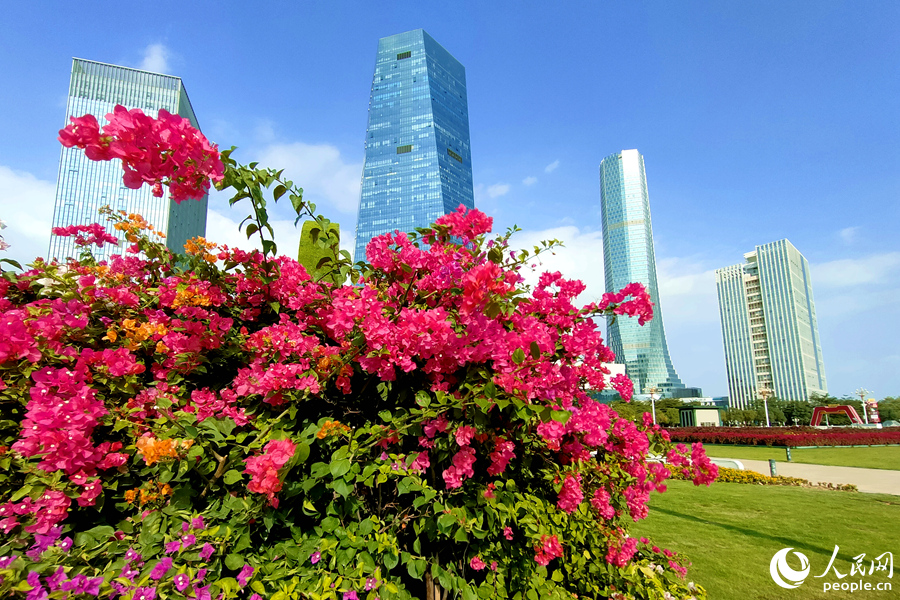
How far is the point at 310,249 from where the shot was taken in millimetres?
3264

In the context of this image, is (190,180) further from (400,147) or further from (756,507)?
(400,147)

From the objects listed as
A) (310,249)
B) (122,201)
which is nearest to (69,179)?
(122,201)

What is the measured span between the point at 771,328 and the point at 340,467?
115m

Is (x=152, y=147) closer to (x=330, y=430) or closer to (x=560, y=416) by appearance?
(x=330, y=430)

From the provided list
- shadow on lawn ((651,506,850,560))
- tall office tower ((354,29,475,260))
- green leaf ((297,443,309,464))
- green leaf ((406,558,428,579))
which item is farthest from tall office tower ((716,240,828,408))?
green leaf ((297,443,309,464))

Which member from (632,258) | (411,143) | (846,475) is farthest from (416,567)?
(632,258)

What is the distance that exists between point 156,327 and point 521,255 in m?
1.62

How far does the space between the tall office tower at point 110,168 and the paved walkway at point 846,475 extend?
170 ft

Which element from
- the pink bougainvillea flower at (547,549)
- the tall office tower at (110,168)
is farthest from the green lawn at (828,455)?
the tall office tower at (110,168)

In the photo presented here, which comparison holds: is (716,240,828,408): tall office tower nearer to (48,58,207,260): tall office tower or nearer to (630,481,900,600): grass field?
(630,481,900,600): grass field

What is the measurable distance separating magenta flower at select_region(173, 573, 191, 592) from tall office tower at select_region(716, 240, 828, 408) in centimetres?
10783

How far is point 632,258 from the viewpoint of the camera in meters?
93.4

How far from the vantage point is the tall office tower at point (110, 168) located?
49.5 m

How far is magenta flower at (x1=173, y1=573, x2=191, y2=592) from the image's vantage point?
1165 mm
